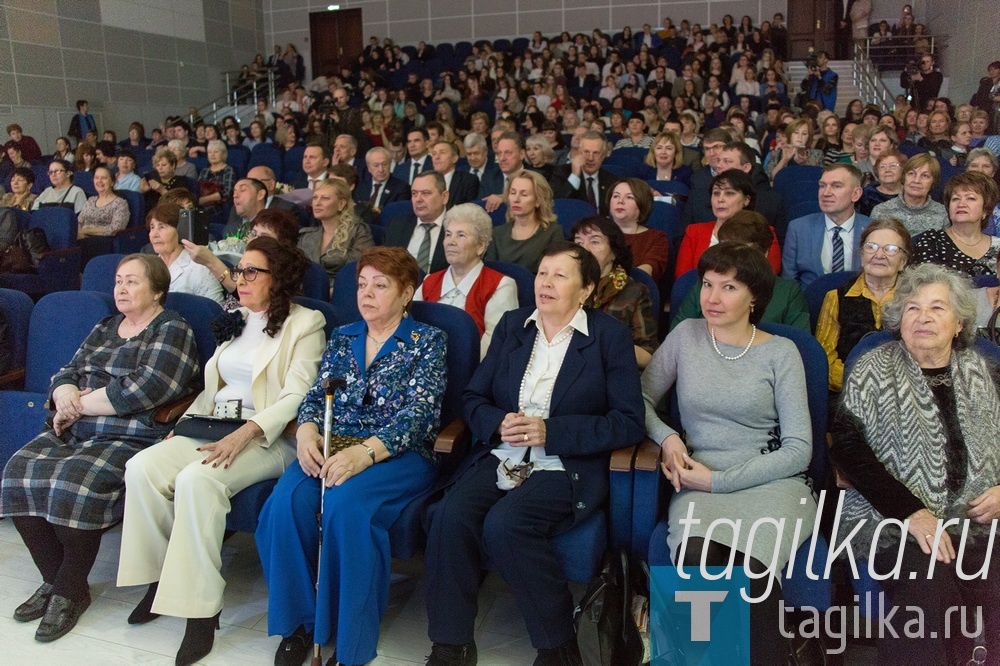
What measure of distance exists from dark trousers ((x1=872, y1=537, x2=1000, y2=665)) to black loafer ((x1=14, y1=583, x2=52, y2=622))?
2.15 meters

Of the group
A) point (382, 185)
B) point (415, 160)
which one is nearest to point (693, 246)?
point (382, 185)

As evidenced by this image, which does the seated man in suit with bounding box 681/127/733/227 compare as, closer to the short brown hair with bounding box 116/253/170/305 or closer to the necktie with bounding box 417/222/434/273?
the necktie with bounding box 417/222/434/273

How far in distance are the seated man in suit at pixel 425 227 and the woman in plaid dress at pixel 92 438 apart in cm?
129

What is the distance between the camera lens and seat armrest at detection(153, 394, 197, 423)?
246 centimetres

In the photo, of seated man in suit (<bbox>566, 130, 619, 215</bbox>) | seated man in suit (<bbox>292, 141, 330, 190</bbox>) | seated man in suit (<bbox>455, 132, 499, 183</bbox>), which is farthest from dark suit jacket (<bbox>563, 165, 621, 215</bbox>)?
seated man in suit (<bbox>292, 141, 330, 190</bbox>)

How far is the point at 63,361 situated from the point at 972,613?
8.87ft

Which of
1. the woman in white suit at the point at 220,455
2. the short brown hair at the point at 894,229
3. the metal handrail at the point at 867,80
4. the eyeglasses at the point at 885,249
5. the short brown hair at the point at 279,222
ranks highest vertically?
the metal handrail at the point at 867,80

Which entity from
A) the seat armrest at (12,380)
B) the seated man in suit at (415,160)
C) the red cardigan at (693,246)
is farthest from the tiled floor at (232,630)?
the seated man in suit at (415,160)

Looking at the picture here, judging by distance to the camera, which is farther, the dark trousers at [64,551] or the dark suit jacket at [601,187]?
the dark suit jacket at [601,187]

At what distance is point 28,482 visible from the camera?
2.29 m

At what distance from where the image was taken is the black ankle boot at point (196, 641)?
210 centimetres

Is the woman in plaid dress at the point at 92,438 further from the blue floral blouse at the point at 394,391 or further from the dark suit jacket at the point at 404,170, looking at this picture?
the dark suit jacket at the point at 404,170

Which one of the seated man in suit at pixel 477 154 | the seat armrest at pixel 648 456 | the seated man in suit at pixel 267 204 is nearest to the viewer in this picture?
the seat armrest at pixel 648 456

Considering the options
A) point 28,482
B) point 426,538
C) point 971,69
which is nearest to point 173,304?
point 28,482
